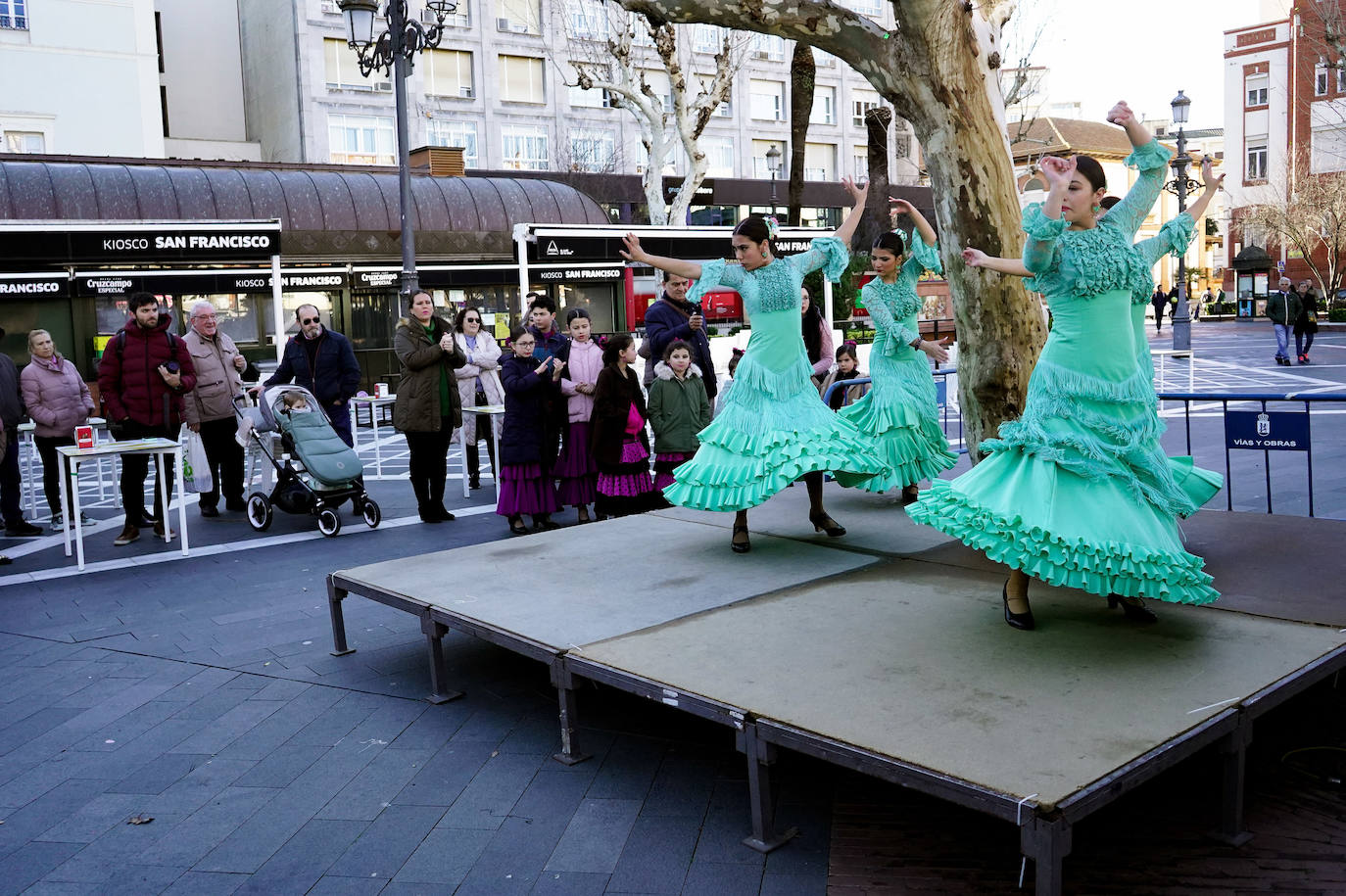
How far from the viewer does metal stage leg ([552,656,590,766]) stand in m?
4.47

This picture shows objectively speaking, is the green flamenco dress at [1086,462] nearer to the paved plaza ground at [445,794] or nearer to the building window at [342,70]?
the paved plaza ground at [445,794]

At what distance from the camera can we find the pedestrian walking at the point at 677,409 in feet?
28.6

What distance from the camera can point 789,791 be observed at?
419cm

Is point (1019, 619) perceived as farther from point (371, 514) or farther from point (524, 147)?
point (524, 147)

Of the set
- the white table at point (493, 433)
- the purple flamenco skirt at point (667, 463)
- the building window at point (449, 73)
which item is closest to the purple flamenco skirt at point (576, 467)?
the purple flamenco skirt at point (667, 463)

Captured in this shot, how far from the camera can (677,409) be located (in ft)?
28.7

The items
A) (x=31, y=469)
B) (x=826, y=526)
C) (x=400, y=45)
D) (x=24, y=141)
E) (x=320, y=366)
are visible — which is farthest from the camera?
(x=24, y=141)

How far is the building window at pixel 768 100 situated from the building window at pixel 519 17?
392 inches

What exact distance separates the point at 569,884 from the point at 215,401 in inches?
304

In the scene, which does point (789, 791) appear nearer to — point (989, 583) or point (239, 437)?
point (989, 583)

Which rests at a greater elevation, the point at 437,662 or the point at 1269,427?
the point at 1269,427

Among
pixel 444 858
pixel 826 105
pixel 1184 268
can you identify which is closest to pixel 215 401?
pixel 444 858

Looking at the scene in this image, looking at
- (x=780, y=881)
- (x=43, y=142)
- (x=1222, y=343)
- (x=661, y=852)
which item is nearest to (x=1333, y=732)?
(x=780, y=881)

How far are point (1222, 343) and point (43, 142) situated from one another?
32616 mm
